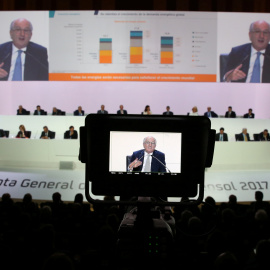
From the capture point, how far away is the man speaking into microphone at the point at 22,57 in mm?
9914

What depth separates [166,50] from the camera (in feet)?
32.6

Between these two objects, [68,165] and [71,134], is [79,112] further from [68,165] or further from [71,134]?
[68,165]

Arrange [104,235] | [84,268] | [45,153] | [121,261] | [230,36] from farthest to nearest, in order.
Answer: [230,36] < [45,153] < [104,235] < [84,268] < [121,261]

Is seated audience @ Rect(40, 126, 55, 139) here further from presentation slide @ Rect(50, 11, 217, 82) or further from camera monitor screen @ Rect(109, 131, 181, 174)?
camera monitor screen @ Rect(109, 131, 181, 174)

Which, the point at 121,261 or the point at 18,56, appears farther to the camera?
the point at 18,56

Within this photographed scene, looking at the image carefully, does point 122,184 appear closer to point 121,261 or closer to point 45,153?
point 121,261

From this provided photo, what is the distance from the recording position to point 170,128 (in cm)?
153

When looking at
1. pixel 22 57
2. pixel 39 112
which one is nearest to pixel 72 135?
pixel 39 112

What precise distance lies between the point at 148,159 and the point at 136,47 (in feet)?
28.7

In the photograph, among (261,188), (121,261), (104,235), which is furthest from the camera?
(261,188)

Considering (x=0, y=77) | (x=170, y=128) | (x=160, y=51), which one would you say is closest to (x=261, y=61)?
(x=160, y=51)

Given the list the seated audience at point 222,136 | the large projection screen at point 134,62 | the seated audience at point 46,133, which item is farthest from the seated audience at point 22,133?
the seated audience at point 222,136

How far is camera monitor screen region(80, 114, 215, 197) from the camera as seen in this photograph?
5.02 feet

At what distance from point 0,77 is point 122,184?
9.51 meters
